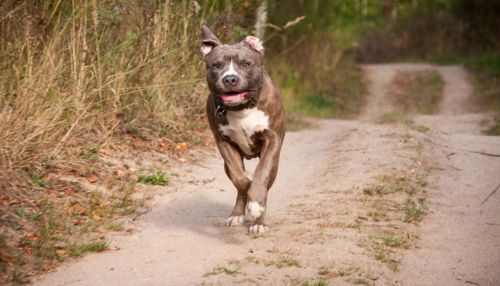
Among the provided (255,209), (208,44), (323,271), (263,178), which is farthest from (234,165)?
(323,271)

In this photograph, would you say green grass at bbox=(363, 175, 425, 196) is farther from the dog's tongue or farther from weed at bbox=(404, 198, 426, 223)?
the dog's tongue

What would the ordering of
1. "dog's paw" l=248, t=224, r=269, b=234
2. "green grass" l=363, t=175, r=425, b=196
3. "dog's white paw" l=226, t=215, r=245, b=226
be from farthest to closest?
"green grass" l=363, t=175, r=425, b=196, "dog's white paw" l=226, t=215, r=245, b=226, "dog's paw" l=248, t=224, r=269, b=234

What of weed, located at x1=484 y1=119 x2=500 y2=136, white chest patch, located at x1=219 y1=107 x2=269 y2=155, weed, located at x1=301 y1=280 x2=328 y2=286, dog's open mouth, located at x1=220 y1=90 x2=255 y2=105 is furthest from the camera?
weed, located at x1=484 y1=119 x2=500 y2=136

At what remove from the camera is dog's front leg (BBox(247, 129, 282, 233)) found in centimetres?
597

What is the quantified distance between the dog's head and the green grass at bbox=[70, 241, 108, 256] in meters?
1.44

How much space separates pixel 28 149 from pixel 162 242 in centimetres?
184

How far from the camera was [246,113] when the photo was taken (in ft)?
20.5

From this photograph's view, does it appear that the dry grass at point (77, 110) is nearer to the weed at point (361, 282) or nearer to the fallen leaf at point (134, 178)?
the fallen leaf at point (134, 178)

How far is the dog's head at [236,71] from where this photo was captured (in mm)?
5914

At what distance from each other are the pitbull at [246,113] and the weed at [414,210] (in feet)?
4.85

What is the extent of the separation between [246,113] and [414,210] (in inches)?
84.0

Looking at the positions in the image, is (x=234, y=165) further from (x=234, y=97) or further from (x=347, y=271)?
(x=347, y=271)

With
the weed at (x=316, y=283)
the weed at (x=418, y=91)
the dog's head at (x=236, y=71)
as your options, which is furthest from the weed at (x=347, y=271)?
the weed at (x=418, y=91)

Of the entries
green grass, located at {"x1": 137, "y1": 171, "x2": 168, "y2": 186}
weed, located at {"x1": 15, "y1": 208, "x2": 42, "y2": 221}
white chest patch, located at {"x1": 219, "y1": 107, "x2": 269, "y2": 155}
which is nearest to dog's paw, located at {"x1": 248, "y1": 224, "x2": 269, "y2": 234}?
white chest patch, located at {"x1": 219, "y1": 107, "x2": 269, "y2": 155}
